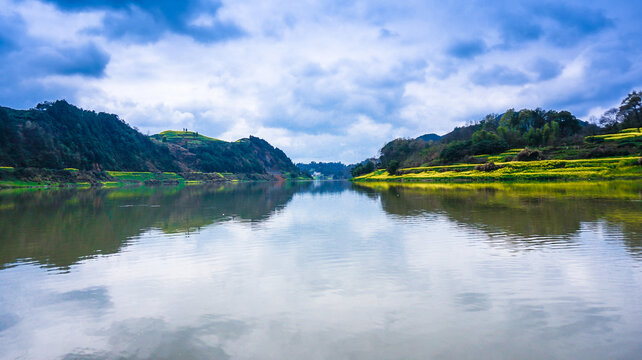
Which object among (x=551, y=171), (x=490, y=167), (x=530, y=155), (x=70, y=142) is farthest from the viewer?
(x=70, y=142)

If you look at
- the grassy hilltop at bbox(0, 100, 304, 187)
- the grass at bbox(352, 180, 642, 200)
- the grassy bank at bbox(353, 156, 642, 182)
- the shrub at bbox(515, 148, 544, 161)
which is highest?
the grassy hilltop at bbox(0, 100, 304, 187)

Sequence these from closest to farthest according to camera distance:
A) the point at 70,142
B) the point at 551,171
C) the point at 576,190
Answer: the point at 576,190 < the point at 551,171 < the point at 70,142

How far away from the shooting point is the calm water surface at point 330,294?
6.75m

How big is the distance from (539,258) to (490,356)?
26.2 ft

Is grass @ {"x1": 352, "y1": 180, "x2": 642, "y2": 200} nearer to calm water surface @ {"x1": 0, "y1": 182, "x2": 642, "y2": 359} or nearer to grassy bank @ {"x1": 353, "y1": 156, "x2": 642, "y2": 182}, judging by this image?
grassy bank @ {"x1": 353, "y1": 156, "x2": 642, "y2": 182}

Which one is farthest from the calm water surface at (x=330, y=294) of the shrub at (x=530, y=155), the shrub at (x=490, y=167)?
the shrub at (x=530, y=155)

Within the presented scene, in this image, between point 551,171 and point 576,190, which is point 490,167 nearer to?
point 551,171

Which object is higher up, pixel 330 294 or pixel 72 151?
pixel 72 151

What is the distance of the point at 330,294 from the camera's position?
9523 millimetres

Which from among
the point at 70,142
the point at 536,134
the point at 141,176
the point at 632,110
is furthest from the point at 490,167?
the point at 70,142

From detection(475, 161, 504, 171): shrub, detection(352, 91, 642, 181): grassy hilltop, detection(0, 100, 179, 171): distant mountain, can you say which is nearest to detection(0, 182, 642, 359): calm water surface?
detection(352, 91, 642, 181): grassy hilltop

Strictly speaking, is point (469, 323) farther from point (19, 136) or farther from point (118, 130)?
point (118, 130)

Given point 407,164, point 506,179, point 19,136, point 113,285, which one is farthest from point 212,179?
point 113,285

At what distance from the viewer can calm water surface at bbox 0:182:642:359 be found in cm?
675
